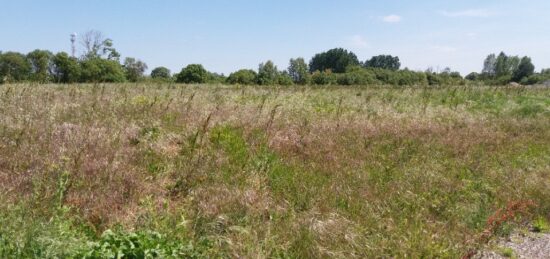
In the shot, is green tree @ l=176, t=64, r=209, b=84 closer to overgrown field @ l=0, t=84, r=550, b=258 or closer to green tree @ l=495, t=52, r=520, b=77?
overgrown field @ l=0, t=84, r=550, b=258

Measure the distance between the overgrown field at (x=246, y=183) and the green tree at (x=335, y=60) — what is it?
376ft

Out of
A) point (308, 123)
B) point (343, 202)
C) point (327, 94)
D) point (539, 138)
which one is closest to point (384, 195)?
point (343, 202)

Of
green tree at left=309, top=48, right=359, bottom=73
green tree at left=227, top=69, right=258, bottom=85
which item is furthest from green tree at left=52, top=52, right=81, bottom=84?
green tree at left=309, top=48, right=359, bottom=73

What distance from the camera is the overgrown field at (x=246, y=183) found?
176 inches

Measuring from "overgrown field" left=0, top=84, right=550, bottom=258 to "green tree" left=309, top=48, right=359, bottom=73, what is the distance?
115 meters

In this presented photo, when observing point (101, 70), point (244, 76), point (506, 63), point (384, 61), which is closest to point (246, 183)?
point (244, 76)

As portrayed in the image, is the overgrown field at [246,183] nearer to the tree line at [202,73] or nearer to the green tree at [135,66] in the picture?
the tree line at [202,73]

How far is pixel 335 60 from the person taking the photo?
12775cm

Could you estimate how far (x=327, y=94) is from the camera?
56.9 ft

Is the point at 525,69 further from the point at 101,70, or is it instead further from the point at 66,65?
the point at 66,65

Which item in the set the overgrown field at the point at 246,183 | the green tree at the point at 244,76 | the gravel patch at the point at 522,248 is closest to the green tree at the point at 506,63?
the green tree at the point at 244,76

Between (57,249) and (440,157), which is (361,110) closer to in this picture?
(440,157)

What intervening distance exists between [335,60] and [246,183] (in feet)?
410

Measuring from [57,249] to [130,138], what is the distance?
4010 mm
